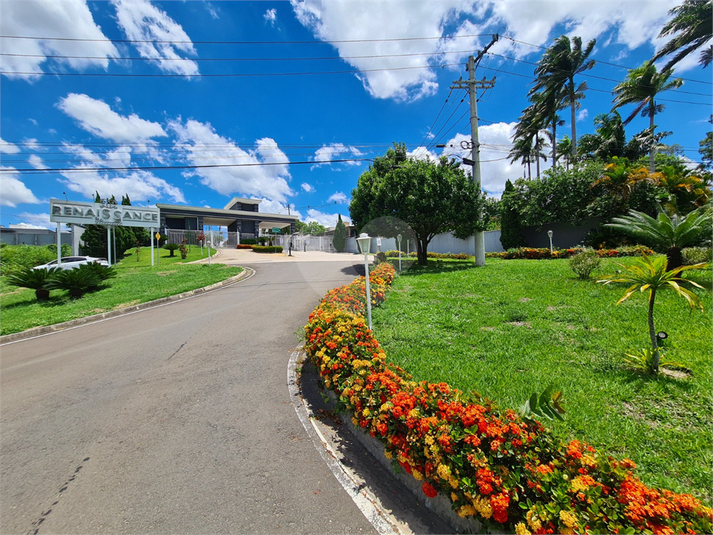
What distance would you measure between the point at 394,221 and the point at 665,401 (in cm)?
1162

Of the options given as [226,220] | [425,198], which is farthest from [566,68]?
[226,220]

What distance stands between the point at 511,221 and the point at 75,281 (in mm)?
23754

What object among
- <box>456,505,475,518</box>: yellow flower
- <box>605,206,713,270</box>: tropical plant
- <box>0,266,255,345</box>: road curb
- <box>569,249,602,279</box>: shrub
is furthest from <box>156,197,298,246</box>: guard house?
<box>456,505,475,518</box>: yellow flower

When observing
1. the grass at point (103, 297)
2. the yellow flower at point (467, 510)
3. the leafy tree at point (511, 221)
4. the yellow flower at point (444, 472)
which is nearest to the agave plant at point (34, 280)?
the grass at point (103, 297)

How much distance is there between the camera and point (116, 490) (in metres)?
2.27

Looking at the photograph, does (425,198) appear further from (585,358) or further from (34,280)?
(34,280)

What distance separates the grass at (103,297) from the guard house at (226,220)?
19489 millimetres

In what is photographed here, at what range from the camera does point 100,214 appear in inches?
709

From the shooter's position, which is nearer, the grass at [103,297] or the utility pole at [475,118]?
the grass at [103,297]

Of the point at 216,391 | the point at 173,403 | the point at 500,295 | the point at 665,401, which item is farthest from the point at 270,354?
the point at 500,295

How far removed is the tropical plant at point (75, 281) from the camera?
10095 mm

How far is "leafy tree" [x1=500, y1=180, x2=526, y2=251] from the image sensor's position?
2050 centimetres

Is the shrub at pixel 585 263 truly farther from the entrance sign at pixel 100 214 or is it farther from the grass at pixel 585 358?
the entrance sign at pixel 100 214

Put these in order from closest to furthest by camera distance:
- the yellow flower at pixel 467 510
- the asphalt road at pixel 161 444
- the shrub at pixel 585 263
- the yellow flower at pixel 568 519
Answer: the yellow flower at pixel 568 519, the yellow flower at pixel 467 510, the asphalt road at pixel 161 444, the shrub at pixel 585 263
